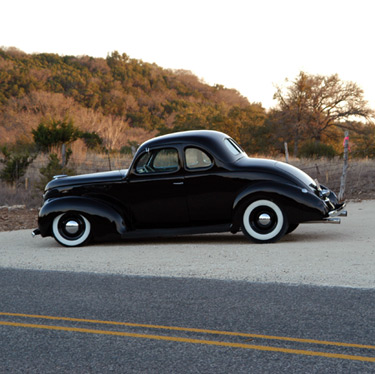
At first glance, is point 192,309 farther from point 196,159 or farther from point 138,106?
point 138,106

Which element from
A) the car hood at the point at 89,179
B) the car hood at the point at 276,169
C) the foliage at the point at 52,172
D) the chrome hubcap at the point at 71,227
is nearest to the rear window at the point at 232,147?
the car hood at the point at 276,169

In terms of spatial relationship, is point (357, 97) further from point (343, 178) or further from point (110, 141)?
point (343, 178)

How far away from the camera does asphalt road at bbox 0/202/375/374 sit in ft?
14.7

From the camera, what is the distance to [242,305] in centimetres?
609

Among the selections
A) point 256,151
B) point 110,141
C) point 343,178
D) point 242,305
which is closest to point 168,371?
point 242,305

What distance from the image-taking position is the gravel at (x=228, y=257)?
7.58 m

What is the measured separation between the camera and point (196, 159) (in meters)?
10.4

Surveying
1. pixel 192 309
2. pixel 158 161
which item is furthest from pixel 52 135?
pixel 192 309

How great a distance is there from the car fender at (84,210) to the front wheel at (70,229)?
130 millimetres

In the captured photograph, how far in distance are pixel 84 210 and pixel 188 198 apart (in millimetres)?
1892

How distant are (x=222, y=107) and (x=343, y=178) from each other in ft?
254

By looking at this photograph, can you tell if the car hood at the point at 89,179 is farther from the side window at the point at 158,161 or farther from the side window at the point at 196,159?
the side window at the point at 196,159

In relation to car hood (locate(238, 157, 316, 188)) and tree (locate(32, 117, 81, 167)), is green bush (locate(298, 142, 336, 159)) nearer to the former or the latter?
tree (locate(32, 117, 81, 167))

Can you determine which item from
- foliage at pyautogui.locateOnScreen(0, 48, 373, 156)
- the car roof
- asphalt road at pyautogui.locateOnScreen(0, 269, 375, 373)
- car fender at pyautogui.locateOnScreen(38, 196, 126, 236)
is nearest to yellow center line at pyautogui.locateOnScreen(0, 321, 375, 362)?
asphalt road at pyautogui.locateOnScreen(0, 269, 375, 373)
